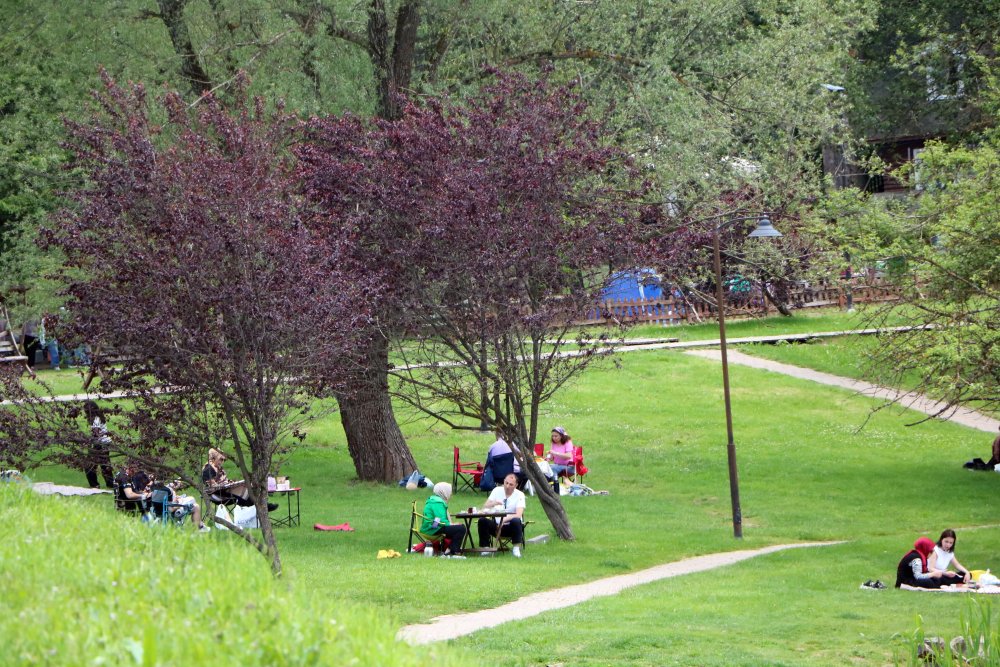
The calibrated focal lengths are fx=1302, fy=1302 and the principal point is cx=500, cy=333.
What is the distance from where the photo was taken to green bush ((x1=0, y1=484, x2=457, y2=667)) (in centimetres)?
419

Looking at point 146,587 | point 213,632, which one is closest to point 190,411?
point 146,587

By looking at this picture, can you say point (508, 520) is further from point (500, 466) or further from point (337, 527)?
point (500, 466)

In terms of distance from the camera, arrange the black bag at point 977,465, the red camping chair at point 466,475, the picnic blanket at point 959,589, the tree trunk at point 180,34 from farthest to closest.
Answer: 1. the black bag at point 977,465
2. the red camping chair at point 466,475
3. the tree trunk at point 180,34
4. the picnic blanket at point 959,589

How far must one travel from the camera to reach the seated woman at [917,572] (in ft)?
51.5

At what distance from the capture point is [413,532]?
1780 cm

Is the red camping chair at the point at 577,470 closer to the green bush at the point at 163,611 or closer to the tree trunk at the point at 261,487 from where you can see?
the tree trunk at the point at 261,487

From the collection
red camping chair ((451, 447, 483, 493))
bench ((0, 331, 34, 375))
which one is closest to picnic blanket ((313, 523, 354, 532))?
red camping chair ((451, 447, 483, 493))

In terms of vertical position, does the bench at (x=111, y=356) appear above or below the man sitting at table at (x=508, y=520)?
above

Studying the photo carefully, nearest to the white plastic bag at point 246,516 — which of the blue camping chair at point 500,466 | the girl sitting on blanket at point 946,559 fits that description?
the blue camping chair at point 500,466

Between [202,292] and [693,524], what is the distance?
1131 cm

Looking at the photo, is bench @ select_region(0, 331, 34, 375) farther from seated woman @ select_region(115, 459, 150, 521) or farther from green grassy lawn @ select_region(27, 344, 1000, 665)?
seated woman @ select_region(115, 459, 150, 521)

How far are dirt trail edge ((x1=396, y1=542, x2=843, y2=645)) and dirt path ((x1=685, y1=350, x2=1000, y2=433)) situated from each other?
1355 centimetres

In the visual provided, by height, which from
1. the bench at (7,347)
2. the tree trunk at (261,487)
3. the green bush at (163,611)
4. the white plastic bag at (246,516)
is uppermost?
the bench at (7,347)

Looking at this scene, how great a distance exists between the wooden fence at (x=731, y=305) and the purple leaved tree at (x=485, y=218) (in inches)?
953
